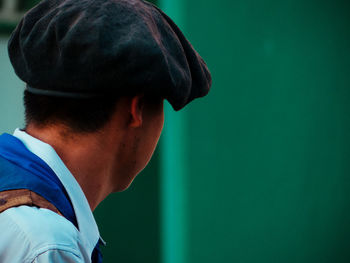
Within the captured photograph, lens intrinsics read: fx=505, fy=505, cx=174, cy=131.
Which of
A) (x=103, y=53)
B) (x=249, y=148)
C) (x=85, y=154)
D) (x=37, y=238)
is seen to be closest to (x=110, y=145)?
(x=85, y=154)

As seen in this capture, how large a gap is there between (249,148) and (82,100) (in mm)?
2338

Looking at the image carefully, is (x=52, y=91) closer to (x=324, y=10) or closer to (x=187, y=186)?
(x=187, y=186)

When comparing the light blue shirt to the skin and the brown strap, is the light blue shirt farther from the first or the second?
the skin

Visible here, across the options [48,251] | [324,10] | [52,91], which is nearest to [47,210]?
[48,251]

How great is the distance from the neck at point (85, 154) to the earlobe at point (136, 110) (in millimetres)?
90

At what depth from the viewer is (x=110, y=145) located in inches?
57.7

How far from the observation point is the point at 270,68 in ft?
11.9

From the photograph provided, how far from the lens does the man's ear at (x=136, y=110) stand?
4.67 feet

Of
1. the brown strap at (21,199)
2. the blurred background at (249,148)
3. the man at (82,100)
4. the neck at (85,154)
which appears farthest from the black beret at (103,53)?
the blurred background at (249,148)

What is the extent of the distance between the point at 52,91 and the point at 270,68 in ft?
8.19

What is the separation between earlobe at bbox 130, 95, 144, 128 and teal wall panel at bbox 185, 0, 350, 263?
195 centimetres

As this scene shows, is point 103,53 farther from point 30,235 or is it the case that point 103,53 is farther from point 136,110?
point 30,235

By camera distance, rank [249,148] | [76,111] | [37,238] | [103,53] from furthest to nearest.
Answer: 1. [249,148]
2. [76,111]
3. [103,53]
4. [37,238]

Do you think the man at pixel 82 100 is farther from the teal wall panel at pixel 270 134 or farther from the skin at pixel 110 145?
the teal wall panel at pixel 270 134
